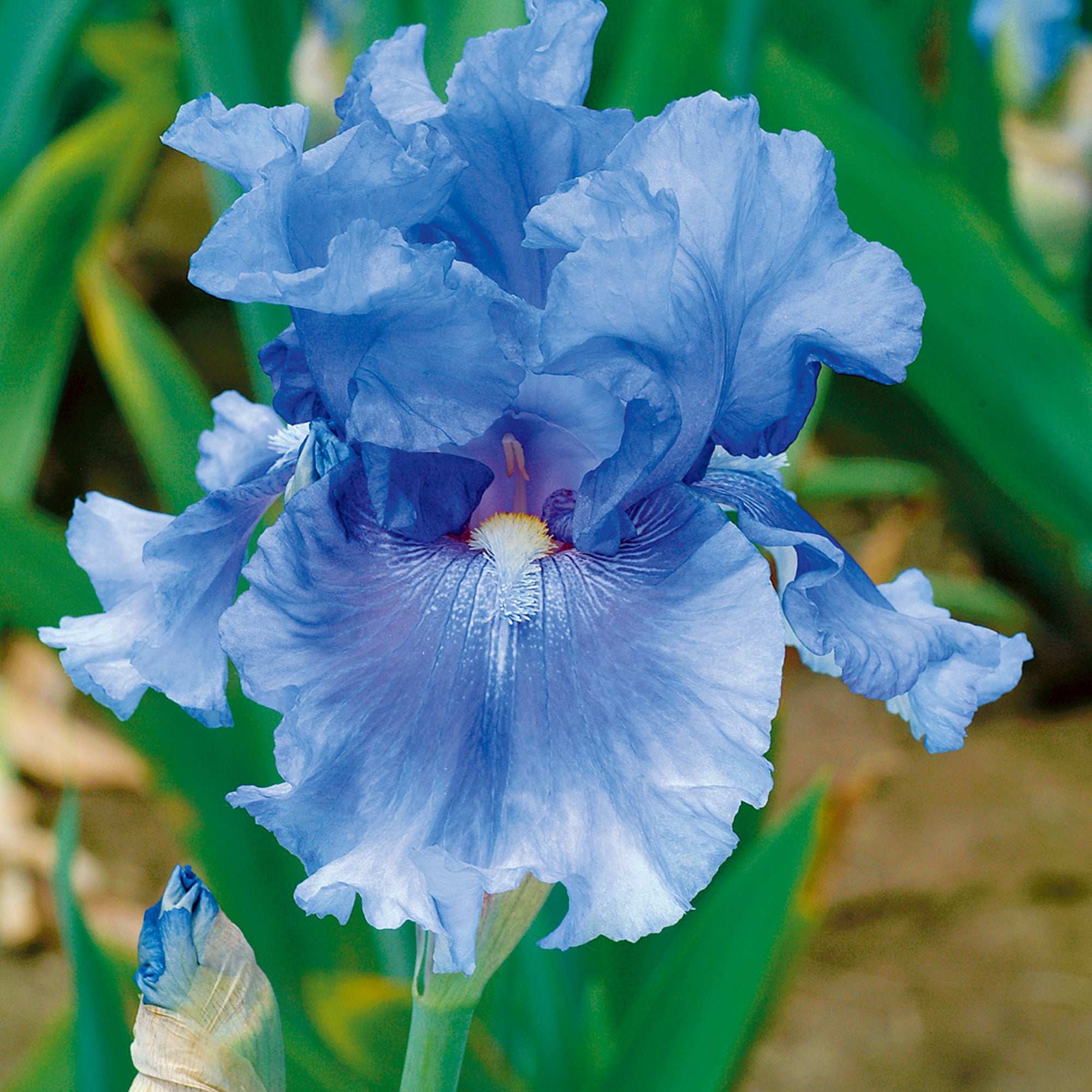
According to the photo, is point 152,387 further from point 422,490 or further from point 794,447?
point 422,490

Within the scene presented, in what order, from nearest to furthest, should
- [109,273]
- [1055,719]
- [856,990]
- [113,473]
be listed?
[109,273] < [856,990] < [1055,719] < [113,473]

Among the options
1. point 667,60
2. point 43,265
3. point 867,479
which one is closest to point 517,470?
point 667,60

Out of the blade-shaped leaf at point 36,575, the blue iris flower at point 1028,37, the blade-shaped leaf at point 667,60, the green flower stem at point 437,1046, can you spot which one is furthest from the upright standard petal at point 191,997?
the blue iris flower at point 1028,37

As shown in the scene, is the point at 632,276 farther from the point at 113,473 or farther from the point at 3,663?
the point at 113,473

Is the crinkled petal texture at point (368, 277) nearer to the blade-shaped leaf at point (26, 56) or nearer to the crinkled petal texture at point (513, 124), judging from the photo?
the crinkled petal texture at point (513, 124)

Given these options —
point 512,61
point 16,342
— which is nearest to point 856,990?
point 16,342

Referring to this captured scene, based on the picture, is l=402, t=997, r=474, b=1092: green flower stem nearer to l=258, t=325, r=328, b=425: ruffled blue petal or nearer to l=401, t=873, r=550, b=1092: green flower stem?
l=401, t=873, r=550, b=1092: green flower stem
